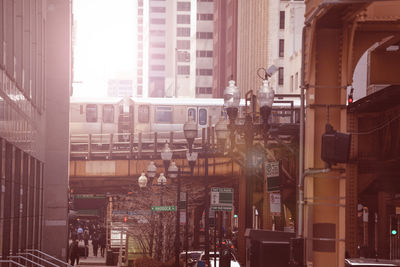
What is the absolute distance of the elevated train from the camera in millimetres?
Result: 66438

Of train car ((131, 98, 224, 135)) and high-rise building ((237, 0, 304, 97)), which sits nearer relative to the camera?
train car ((131, 98, 224, 135))

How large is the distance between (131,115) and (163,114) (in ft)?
8.79

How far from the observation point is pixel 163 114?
224 feet

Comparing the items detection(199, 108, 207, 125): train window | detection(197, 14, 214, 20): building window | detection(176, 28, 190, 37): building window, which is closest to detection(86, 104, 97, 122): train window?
detection(199, 108, 207, 125): train window

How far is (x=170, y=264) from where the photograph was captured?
41.1 m

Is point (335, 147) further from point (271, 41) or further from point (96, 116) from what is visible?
point (271, 41)

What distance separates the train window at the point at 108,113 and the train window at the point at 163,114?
10.9 ft

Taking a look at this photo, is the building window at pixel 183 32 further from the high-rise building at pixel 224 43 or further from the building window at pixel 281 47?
the building window at pixel 281 47

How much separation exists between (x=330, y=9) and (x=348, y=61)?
118cm

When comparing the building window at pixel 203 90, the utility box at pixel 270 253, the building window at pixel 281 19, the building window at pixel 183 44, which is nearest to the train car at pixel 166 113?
the building window at pixel 281 19

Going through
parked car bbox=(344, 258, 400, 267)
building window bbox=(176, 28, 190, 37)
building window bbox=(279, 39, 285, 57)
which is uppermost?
building window bbox=(176, 28, 190, 37)

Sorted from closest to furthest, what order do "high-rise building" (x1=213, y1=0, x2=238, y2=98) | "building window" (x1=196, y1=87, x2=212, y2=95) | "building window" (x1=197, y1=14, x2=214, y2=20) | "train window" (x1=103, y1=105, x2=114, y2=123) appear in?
"train window" (x1=103, y1=105, x2=114, y2=123)
"high-rise building" (x1=213, y1=0, x2=238, y2=98)
"building window" (x1=197, y1=14, x2=214, y2=20)
"building window" (x1=196, y1=87, x2=212, y2=95)

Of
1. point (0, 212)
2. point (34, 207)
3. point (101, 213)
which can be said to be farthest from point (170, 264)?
point (101, 213)

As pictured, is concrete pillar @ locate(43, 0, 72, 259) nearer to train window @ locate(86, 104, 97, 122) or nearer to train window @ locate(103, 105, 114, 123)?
train window @ locate(86, 104, 97, 122)
